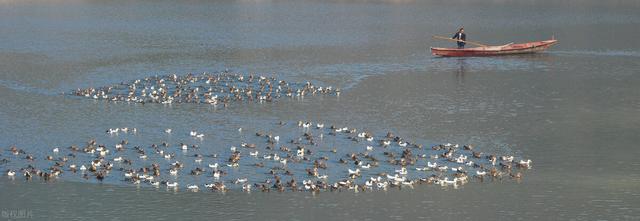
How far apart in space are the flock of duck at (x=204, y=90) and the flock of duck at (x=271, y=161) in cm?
752

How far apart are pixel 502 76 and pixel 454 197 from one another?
31.2m

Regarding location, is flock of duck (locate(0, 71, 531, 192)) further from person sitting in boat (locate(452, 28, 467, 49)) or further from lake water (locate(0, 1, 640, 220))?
person sitting in boat (locate(452, 28, 467, 49))

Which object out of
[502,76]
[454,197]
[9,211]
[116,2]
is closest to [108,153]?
[9,211]

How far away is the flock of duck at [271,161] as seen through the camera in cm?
4003

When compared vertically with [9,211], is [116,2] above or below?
above

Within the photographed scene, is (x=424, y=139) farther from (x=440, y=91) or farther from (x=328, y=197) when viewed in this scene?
(x=440, y=91)

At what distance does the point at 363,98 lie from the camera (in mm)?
58812

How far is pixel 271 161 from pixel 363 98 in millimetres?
16687

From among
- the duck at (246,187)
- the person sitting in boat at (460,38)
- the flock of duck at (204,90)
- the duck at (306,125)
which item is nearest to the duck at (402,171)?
the duck at (246,187)

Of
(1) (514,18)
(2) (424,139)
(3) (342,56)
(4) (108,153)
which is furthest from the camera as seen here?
(1) (514,18)

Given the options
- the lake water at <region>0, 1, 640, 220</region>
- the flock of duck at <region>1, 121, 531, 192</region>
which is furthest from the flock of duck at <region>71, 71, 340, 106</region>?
the flock of duck at <region>1, 121, 531, 192</region>

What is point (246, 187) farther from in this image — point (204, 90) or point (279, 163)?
point (204, 90)

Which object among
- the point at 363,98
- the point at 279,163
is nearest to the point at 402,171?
the point at 279,163

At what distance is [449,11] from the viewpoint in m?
122
